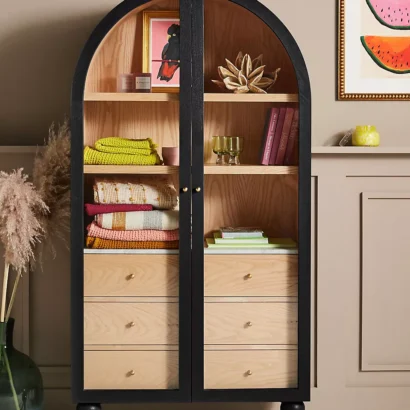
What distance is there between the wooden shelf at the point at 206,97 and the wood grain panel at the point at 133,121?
1.5 inches

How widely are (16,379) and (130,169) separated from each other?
905 millimetres

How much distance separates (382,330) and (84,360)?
1.24m

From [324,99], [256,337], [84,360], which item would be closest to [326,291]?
[256,337]

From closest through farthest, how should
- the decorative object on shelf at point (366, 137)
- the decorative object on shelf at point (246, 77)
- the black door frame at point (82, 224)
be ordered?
the black door frame at point (82, 224) → the decorative object on shelf at point (246, 77) → the decorative object on shelf at point (366, 137)

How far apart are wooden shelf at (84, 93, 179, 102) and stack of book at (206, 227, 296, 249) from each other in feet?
1.78

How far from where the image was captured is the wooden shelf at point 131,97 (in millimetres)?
2449

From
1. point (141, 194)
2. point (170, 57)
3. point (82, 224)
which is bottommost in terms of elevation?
point (82, 224)

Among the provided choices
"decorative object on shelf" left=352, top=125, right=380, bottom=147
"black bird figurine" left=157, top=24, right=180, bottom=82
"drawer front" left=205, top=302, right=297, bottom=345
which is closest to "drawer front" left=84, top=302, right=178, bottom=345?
"drawer front" left=205, top=302, right=297, bottom=345

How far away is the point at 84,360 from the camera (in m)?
2.46

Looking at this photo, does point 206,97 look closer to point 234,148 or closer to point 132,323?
point 234,148

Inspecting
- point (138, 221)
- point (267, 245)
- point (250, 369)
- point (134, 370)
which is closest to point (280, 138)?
point (267, 245)

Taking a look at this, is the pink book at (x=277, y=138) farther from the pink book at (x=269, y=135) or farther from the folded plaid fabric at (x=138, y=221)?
the folded plaid fabric at (x=138, y=221)

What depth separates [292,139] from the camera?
248 cm

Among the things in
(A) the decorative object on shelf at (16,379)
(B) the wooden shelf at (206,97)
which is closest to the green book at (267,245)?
(B) the wooden shelf at (206,97)
